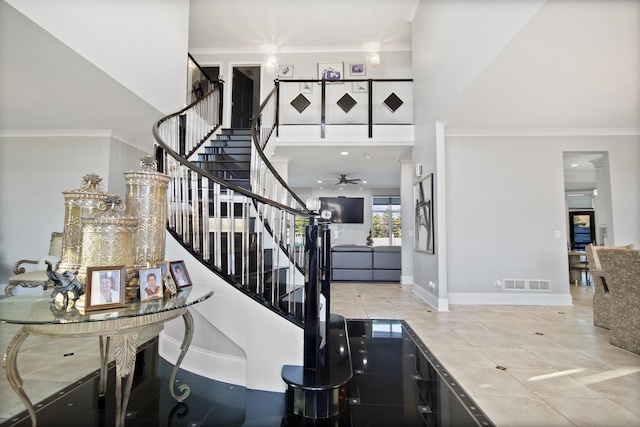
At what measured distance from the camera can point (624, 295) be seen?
309cm

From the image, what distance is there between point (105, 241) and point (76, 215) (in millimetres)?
413

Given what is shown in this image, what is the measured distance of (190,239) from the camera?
2639 mm

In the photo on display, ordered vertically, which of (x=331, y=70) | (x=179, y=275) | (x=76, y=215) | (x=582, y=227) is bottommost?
(x=179, y=275)

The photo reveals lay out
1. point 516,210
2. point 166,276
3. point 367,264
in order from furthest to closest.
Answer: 1. point 367,264
2. point 516,210
3. point 166,276

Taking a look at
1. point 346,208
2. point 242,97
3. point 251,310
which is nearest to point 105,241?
point 251,310

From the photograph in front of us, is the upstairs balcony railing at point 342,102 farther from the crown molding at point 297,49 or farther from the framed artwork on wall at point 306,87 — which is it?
the crown molding at point 297,49

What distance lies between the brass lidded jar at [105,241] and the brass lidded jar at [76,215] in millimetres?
123

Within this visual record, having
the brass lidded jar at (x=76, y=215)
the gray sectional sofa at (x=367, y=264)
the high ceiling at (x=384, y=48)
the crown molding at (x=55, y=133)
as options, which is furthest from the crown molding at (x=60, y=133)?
the gray sectional sofa at (x=367, y=264)

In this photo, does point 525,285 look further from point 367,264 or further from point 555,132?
point 367,264

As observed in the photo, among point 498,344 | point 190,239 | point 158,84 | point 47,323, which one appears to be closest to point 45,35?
point 158,84

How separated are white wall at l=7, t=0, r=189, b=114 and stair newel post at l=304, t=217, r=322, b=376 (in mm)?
2935

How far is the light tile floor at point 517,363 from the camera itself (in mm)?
1994

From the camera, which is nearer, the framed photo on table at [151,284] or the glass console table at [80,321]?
the glass console table at [80,321]

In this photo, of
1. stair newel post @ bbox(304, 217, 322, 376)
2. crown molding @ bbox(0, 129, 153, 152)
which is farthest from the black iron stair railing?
crown molding @ bbox(0, 129, 153, 152)
